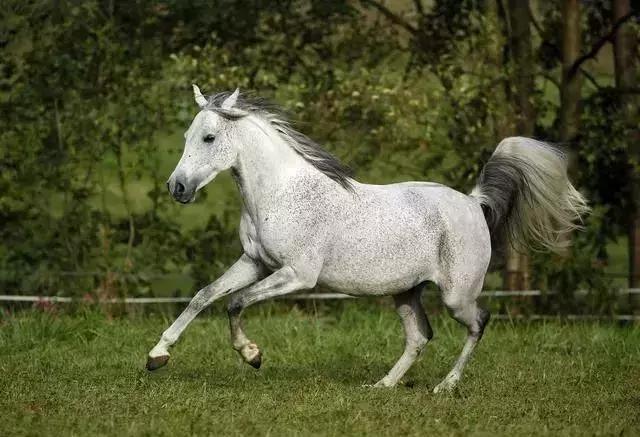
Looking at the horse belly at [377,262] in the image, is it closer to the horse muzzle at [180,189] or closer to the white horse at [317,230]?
the white horse at [317,230]

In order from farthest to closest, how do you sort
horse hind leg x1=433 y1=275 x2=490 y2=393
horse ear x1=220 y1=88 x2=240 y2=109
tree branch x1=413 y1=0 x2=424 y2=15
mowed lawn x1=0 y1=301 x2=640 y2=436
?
tree branch x1=413 y1=0 x2=424 y2=15, horse hind leg x1=433 y1=275 x2=490 y2=393, horse ear x1=220 y1=88 x2=240 y2=109, mowed lawn x1=0 y1=301 x2=640 y2=436

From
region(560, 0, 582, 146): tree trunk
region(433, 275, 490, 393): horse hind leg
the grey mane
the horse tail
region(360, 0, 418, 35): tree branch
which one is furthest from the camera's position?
region(360, 0, 418, 35): tree branch

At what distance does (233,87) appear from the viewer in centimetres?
1252

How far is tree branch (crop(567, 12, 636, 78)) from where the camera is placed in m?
12.3

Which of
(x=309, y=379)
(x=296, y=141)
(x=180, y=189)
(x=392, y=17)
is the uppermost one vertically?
(x=392, y=17)

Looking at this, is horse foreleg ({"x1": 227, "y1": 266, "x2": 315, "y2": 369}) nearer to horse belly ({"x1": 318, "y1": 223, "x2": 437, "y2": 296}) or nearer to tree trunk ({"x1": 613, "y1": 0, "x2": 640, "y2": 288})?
horse belly ({"x1": 318, "y1": 223, "x2": 437, "y2": 296})

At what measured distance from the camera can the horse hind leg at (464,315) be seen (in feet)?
26.5

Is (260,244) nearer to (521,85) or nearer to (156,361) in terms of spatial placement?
(156,361)

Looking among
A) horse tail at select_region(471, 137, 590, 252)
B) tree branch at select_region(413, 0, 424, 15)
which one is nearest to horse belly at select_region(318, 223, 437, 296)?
horse tail at select_region(471, 137, 590, 252)

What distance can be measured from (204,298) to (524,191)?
2424mm

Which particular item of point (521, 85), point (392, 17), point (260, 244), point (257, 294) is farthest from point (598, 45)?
point (257, 294)

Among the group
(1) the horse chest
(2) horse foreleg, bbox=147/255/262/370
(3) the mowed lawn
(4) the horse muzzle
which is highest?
(4) the horse muzzle

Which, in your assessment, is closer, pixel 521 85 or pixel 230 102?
pixel 230 102

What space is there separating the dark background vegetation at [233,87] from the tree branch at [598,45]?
0.07 ft
